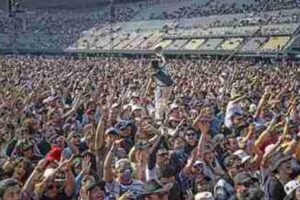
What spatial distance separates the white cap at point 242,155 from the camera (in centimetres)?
798

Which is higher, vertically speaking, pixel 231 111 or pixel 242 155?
pixel 231 111

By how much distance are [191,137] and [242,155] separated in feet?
3.31

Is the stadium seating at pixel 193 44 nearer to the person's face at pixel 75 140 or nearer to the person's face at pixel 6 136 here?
the person's face at pixel 6 136

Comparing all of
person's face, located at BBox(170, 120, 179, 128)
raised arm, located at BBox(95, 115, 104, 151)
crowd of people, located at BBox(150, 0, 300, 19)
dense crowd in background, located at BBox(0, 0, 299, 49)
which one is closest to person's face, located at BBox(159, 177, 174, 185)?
raised arm, located at BBox(95, 115, 104, 151)

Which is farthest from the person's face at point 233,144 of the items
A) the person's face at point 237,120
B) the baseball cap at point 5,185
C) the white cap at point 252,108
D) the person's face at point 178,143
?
the white cap at point 252,108

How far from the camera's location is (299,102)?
15.3m

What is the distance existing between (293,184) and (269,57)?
35.3 m

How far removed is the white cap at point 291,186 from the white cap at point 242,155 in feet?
3.19

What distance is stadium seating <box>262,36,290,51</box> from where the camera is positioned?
4250 centimetres

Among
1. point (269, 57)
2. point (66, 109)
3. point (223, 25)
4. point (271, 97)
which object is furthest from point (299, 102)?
point (223, 25)

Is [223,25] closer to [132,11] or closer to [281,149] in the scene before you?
[132,11]

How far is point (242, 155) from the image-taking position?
8.29 m

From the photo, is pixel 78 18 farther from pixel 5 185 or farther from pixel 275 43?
pixel 5 185

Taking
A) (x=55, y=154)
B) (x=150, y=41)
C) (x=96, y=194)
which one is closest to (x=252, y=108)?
(x=55, y=154)
